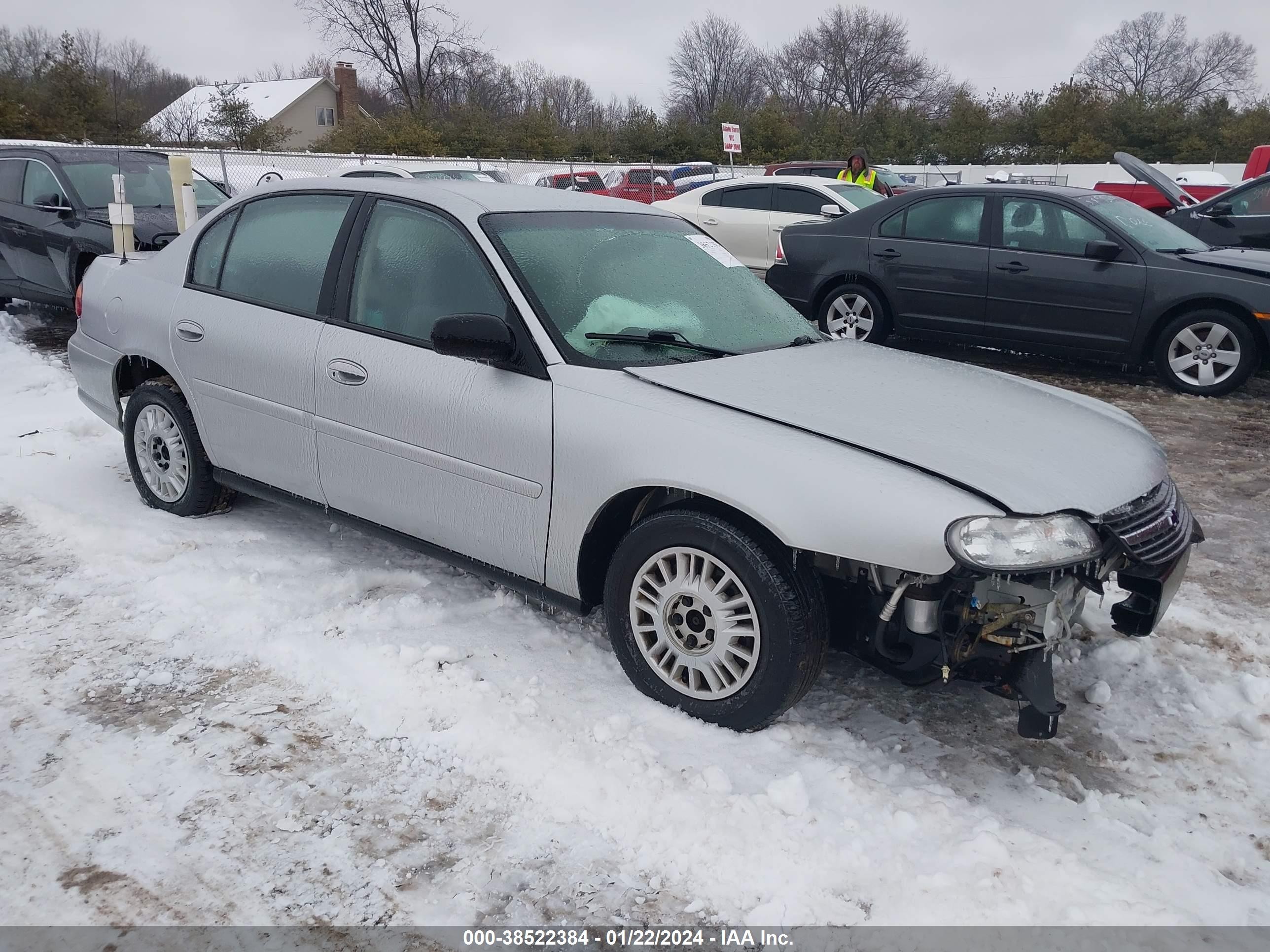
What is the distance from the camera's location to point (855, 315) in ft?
30.0

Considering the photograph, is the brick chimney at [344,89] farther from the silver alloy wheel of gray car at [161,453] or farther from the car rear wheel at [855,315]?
the silver alloy wheel of gray car at [161,453]

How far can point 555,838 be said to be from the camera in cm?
260

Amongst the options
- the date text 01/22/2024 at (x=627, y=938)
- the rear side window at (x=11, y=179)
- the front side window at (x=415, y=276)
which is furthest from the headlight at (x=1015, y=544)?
the rear side window at (x=11, y=179)

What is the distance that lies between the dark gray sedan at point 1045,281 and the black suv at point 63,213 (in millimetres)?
6366

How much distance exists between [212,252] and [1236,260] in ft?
24.4

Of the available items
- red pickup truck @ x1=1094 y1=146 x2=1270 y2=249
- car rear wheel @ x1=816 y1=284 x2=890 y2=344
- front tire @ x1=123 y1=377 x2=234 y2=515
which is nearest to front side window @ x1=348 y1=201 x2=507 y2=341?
front tire @ x1=123 y1=377 x2=234 y2=515

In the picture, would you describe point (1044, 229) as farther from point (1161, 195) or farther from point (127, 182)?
point (1161, 195)

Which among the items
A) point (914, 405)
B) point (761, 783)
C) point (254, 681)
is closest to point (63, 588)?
point (254, 681)

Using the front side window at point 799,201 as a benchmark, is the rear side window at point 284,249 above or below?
below

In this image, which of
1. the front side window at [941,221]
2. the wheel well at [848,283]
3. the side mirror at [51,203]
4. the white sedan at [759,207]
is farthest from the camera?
the white sedan at [759,207]

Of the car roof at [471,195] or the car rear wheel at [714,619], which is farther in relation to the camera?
the car roof at [471,195]

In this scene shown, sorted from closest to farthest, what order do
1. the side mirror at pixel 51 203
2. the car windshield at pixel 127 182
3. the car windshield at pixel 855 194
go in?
the side mirror at pixel 51 203 < the car windshield at pixel 127 182 < the car windshield at pixel 855 194

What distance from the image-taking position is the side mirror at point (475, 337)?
125 inches

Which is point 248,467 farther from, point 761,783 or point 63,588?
point 761,783
